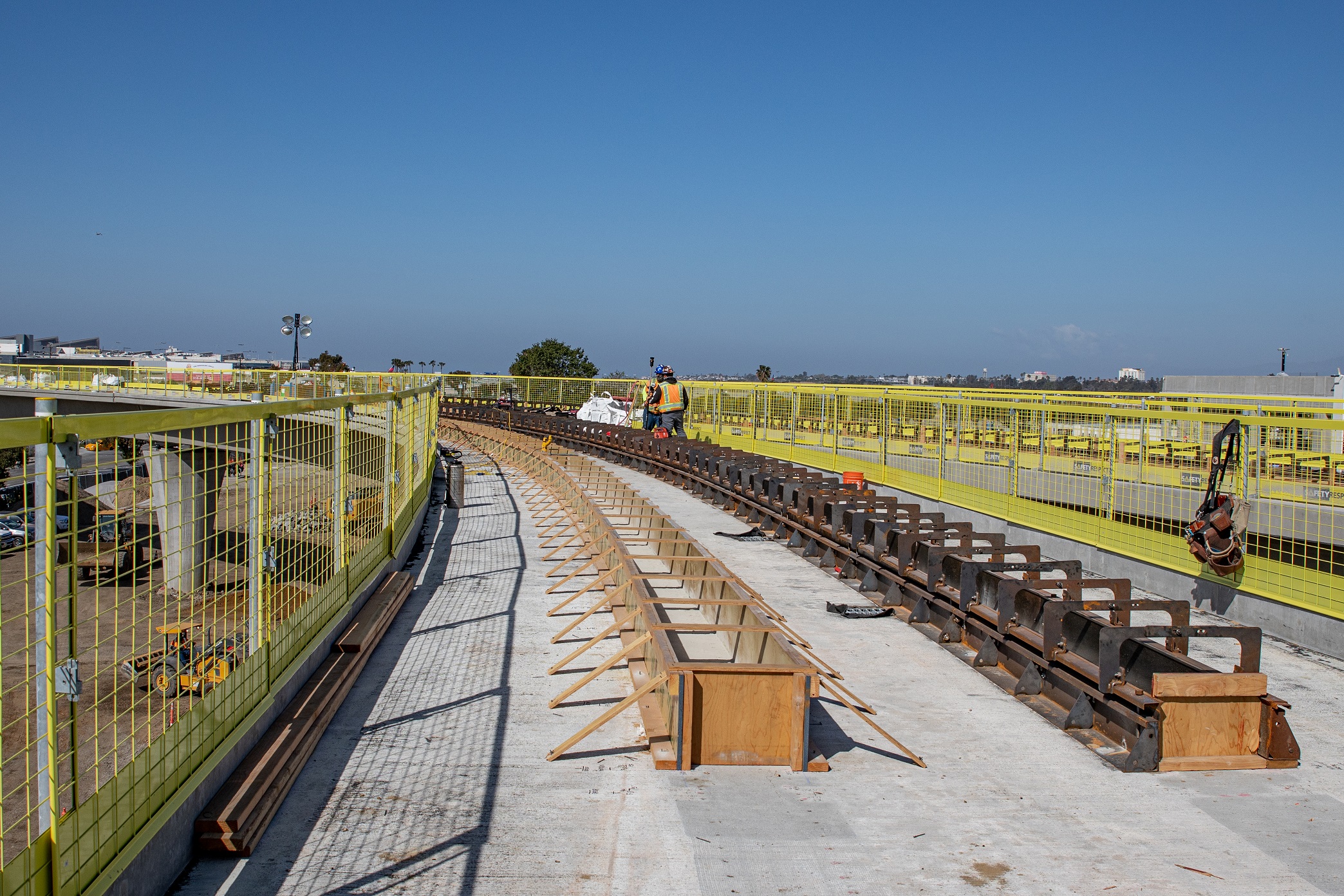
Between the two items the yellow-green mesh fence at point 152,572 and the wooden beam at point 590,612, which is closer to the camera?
the yellow-green mesh fence at point 152,572

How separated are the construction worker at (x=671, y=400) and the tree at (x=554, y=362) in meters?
88.2

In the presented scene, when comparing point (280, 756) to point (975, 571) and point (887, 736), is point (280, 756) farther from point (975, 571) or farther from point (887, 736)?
point (975, 571)

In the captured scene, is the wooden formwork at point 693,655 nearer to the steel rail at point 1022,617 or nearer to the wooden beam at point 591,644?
the wooden beam at point 591,644

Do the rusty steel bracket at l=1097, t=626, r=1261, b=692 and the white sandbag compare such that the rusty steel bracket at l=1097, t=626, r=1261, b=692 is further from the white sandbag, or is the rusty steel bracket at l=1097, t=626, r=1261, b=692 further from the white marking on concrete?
the white sandbag

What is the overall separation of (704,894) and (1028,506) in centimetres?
1045

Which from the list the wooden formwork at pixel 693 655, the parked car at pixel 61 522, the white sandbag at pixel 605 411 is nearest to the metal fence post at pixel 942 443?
the wooden formwork at pixel 693 655

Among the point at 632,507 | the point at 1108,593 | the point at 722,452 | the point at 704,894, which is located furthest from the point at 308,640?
the point at 722,452

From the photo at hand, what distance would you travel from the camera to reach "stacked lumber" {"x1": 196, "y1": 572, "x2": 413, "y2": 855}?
4.79m

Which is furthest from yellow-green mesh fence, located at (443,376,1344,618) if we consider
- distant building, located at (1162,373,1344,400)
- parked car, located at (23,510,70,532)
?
distant building, located at (1162,373,1344,400)

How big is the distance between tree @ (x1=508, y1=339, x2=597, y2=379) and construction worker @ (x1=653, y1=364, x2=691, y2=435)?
88208 mm

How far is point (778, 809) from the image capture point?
18.1 feet

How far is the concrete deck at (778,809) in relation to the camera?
187 inches

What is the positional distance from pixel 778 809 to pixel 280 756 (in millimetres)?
2809

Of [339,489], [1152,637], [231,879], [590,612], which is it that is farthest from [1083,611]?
[339,489]
